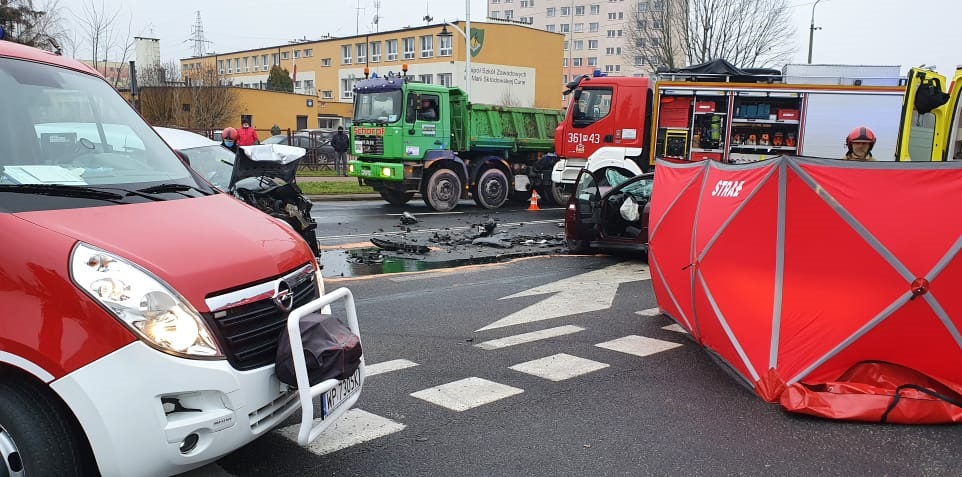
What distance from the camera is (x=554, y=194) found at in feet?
63.6

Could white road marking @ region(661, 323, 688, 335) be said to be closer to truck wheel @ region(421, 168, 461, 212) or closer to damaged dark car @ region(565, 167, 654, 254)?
damaged dark car @ region(565, 167, 654, 254)

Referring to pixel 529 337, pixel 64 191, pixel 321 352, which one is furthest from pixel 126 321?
pixel 529 337

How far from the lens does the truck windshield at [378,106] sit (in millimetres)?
16688

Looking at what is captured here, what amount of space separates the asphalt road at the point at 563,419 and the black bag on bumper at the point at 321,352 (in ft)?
2.33

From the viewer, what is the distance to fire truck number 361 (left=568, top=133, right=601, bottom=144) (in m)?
15.6

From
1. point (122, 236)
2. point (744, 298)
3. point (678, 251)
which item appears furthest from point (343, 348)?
point (678, 251)

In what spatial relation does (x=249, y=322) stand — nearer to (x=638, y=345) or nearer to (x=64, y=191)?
(x=64, y=191)

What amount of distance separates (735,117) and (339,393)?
13400mm

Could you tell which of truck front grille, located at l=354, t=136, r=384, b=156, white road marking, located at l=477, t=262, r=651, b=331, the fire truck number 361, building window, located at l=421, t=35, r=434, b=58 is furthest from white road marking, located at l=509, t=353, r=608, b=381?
building window, located at l=421, t=35, r=434, b=58

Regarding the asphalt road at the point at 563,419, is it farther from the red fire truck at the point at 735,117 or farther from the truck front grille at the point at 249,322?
the red fire truck at the point at 735,117

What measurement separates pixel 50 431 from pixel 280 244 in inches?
47.3

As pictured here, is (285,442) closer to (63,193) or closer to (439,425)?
(439,425)

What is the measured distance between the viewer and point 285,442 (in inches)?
146

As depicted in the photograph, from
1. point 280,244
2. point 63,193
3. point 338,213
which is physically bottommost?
point 338,213
